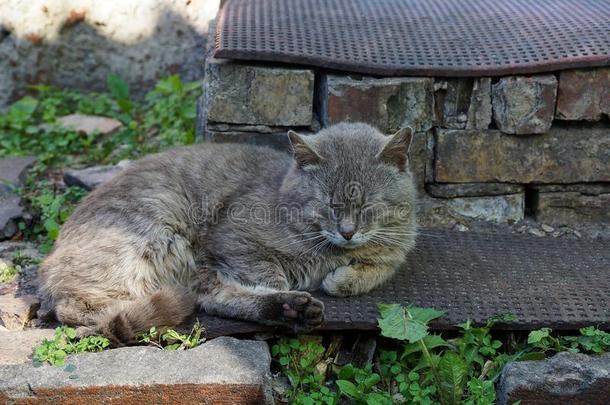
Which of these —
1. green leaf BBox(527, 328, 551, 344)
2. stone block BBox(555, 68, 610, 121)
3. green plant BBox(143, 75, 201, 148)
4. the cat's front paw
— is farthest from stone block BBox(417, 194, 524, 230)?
green plant BBox(143, 75, 201, 148)

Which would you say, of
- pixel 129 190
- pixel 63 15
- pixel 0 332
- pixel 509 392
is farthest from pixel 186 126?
pixel 509 392

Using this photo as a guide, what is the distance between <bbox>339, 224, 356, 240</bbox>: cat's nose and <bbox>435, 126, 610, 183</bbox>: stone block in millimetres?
1297

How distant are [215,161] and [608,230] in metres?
2.66

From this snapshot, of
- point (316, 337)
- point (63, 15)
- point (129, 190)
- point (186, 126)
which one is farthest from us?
point (63, 15)

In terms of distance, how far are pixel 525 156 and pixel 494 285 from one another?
1116 mm

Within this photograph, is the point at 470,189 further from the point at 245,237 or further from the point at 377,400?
the point at 377,400

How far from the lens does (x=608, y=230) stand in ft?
17.1

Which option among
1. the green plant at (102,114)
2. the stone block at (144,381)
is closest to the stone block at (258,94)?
the green plant at (102,114)

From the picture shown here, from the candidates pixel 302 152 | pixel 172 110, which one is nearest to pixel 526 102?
pixel 302 152

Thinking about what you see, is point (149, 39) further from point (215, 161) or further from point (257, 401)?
point (257, 401)

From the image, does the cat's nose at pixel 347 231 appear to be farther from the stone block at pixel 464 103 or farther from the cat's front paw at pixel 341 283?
the stone block at pixel 464 103

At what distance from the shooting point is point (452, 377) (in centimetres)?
364

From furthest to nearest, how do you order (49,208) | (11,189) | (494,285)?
(11,189) → (49,208) → (494,285)

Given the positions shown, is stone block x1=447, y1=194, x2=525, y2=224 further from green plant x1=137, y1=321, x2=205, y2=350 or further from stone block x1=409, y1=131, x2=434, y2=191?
green plant x1=137, y1=321, x2=205, y2=350
